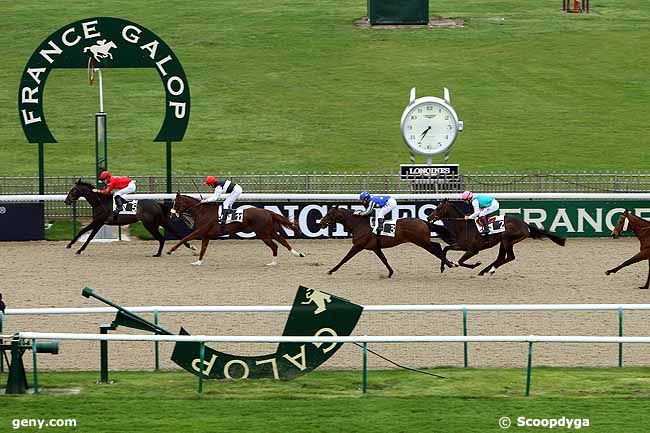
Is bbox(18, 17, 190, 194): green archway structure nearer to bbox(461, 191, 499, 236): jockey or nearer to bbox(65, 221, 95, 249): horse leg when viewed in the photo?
bbox(65, 221, 95, 249): horse leg

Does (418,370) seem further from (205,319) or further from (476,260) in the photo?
(476,260)

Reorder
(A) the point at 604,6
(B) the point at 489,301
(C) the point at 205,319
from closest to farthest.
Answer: (C) the point at 205,319
(B) the point at 489,301
(A) the point at 604,6

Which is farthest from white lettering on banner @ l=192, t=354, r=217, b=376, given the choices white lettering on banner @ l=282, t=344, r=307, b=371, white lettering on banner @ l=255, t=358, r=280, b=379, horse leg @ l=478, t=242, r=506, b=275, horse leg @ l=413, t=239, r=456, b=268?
horse leg @ l=478, t=242, r=506, b=275

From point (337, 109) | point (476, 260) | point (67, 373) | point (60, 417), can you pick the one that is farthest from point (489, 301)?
point (337, 109)

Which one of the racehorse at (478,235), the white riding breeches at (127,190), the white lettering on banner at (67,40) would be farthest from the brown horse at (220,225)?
the white lettering on banner at (67,40)

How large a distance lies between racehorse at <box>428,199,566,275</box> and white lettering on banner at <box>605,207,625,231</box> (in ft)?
12.0

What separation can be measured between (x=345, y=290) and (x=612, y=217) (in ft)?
22.8

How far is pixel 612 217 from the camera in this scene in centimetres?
2664

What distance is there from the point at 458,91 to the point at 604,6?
1173 cm

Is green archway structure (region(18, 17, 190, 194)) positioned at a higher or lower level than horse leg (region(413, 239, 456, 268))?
higher

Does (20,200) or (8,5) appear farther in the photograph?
(8,5)

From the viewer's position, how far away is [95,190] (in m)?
25.5

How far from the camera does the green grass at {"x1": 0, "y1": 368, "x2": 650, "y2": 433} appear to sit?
1361cm

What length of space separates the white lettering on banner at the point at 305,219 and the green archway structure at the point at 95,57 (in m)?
2.83
